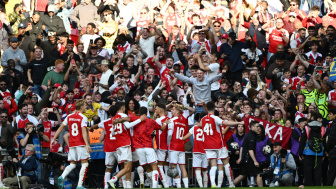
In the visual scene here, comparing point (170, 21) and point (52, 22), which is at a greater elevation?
point (52, 22)

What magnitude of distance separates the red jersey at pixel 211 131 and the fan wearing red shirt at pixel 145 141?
1144 mm

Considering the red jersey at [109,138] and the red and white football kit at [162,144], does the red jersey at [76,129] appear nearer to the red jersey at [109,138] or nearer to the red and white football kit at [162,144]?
the red jersey at [109,138]

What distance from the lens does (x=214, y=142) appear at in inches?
747

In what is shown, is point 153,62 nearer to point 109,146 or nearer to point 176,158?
point 176,158

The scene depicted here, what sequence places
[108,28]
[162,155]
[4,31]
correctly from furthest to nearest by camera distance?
1. [4,31]
2. [108,28]
3. [162,155]

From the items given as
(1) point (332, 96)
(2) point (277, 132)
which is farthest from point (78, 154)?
(1) point (332, 96)

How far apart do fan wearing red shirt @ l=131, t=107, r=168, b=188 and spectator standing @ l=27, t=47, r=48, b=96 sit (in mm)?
6636

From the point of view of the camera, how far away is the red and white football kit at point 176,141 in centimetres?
1952

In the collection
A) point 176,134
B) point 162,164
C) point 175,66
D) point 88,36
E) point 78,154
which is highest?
point 88,36

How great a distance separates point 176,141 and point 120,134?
5.16ft

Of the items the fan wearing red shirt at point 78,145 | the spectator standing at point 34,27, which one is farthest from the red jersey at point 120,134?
the spectator standing at point 34,27

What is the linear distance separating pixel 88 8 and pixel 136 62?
447 centimetres

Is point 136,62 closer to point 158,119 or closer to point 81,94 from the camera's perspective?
point 81,94

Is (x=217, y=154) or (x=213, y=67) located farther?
(x=213, y=67)
